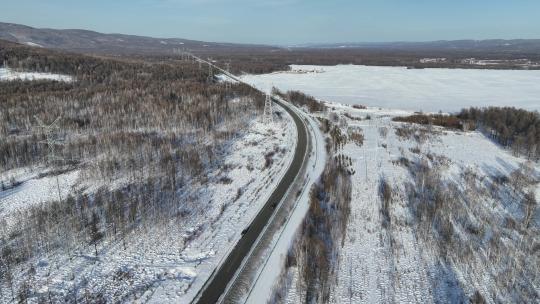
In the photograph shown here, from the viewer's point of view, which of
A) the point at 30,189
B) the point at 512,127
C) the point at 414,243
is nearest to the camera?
the point at 414,243

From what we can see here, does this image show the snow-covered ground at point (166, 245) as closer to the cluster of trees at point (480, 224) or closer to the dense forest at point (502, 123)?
the cluster of trees at point (480, 224)

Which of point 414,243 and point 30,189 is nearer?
point 414,243

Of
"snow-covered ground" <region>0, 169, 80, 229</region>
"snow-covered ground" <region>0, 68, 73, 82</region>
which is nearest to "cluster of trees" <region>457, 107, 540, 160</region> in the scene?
"snow-covered ground" <region>0, 169, 80, 229</region>

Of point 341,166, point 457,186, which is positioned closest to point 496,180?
point 457,186

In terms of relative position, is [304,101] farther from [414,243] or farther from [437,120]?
[414,243]

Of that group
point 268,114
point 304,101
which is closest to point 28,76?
point 268,114

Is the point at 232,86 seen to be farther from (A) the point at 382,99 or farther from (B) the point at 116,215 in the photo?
(B) the point at 116,215
